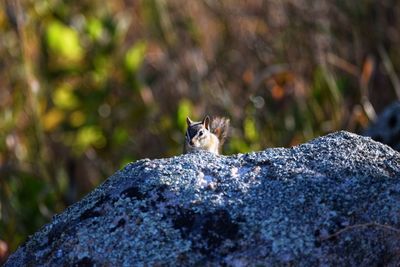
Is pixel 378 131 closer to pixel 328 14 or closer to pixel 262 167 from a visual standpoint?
pixel 262 167

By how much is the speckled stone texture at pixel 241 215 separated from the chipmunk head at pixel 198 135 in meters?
0.54

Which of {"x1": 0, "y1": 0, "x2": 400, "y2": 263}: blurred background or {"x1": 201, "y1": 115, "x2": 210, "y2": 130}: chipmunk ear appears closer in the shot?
{"x1": 201, "y1": 115, "x2": 210, "y2": 130}: chipmunk ear

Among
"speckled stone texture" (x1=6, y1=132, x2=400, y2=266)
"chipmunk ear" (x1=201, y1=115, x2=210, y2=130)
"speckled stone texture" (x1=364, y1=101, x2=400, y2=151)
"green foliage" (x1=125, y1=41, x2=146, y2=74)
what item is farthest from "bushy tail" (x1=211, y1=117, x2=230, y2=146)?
"green foliage" (x1=125, y1=41, x2=146, y2=74)

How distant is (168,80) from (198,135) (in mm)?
3388

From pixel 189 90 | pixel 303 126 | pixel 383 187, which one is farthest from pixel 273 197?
pixel 189 90

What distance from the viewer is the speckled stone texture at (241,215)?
2.44 metres

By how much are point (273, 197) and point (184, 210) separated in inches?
10.7

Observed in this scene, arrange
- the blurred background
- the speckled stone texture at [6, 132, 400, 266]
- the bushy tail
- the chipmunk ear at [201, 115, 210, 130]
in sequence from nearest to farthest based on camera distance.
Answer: the speckled stone texture at [6, 132, 400, 266] → the chipmunk ear at [201, 115, 210, 130] → the bushy tail → the blurred background

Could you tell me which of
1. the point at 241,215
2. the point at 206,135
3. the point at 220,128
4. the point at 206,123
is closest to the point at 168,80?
the point at 220,128

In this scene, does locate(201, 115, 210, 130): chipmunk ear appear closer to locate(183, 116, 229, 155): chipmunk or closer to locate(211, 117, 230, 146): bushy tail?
locate(183, 116, 229, 155): chipmunk

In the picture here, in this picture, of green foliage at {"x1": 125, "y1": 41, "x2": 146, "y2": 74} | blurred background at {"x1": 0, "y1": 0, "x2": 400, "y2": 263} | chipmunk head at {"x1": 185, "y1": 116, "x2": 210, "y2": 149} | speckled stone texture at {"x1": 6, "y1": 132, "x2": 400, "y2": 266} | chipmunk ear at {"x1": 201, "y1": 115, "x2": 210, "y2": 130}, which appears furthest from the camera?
green foliage at {"x1": 125, "y1": 41, "x2": 146, "y2": 74}

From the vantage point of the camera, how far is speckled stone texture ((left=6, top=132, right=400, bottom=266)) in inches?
96.0

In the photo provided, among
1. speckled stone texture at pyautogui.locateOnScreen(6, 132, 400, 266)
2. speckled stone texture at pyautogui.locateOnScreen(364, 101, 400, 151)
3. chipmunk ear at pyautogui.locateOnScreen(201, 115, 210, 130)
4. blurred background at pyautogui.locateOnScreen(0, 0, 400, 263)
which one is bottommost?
speckled stone texture at pyautogui.locateOnScreen(6, 132, 400, 266)

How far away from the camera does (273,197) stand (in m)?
2.59
